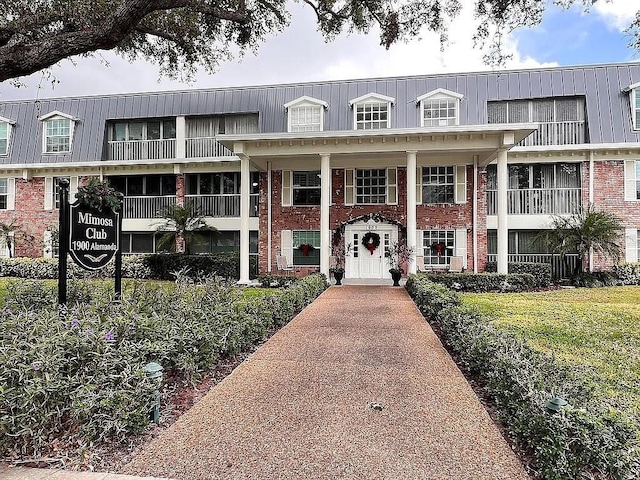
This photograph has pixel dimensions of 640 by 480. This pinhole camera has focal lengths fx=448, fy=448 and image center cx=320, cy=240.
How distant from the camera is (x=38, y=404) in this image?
3.21 metres

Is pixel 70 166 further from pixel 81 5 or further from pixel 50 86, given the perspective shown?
pixel 81 5

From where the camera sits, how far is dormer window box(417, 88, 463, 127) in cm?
1725

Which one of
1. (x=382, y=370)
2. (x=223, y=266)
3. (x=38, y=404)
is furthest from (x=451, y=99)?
(x=38, y=404)

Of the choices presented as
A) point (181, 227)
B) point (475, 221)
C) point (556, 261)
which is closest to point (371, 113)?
point (475, 221)

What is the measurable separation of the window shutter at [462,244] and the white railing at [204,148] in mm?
10069

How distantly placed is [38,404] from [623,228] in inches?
696

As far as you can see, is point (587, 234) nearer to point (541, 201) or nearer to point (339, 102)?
point (541, 201)

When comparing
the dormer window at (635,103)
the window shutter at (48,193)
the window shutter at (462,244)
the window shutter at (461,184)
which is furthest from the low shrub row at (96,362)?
the dormer window at (635,103)

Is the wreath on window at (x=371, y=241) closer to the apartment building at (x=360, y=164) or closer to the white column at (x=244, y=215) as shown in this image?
the apartment building at (x=360, y=164)

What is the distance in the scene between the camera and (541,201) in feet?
55.7

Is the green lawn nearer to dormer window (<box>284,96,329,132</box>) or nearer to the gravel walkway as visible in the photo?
the gravel walkway

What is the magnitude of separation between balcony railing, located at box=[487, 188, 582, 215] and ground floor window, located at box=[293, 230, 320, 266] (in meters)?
6.82

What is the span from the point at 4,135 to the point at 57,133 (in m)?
2.84

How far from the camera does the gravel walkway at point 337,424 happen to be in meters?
3.01
